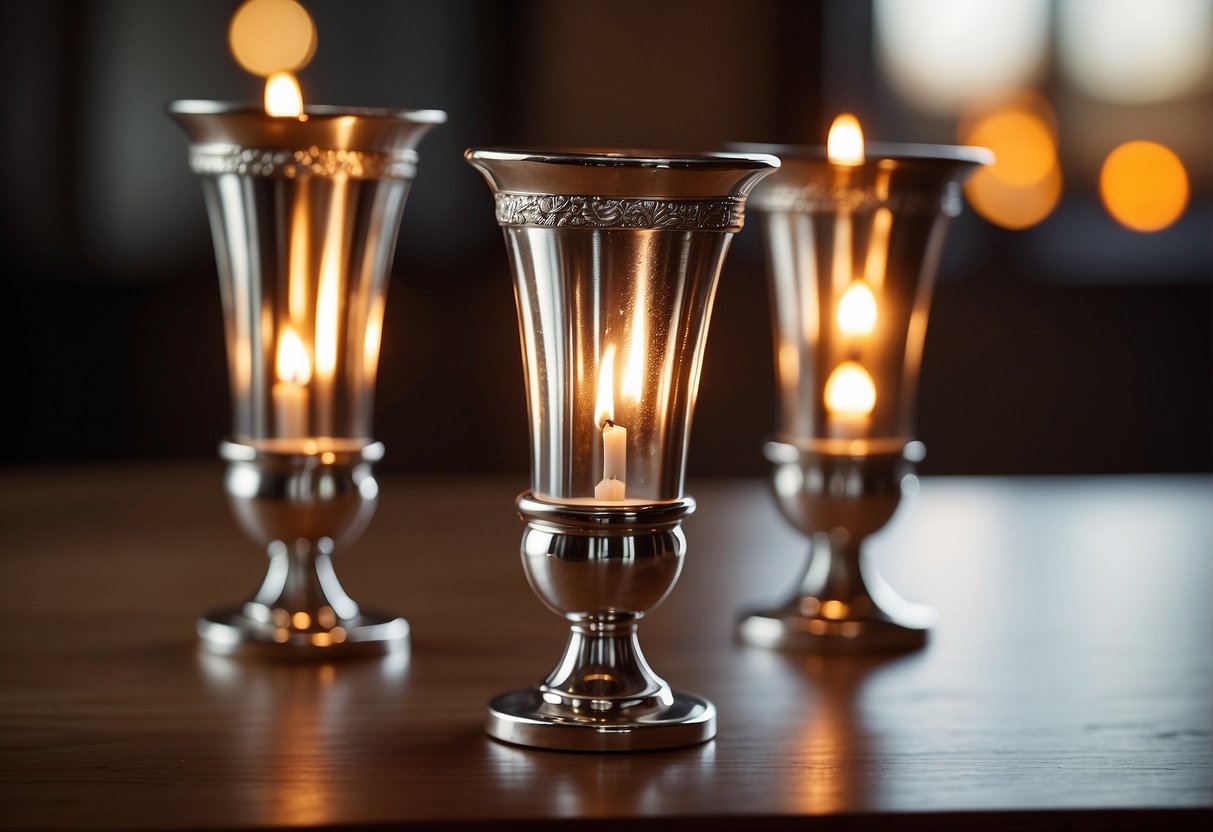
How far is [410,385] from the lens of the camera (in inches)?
129

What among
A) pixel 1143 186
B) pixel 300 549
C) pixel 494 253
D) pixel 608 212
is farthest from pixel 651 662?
pixel 1143 186

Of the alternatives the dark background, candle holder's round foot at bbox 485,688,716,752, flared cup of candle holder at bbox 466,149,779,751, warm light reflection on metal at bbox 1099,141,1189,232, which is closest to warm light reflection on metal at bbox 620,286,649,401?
flared cup of candle holder at bbox 466,149,779,751

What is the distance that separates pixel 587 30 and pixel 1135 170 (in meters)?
1.24

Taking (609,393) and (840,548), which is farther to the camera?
(840,548)

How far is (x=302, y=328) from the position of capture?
110 cm

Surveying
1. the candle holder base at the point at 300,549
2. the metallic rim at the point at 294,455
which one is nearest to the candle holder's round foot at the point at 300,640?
the candle holder base at the point at 300,549

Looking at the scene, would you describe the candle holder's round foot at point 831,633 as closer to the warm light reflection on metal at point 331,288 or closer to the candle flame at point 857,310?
the candle flame at point 857,310

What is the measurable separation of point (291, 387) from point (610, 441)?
34 centimetres

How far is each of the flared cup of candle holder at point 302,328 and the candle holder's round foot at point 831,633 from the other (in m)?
0.24

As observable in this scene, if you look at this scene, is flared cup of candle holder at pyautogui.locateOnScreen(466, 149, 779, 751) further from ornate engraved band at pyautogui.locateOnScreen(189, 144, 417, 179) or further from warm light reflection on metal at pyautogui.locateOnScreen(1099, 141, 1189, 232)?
warm light reflection on metal at pyautogui.locateOnScreen(1099, 141, 1189, 232)

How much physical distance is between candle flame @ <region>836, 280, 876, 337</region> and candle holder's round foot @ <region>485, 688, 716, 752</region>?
1.28 ft

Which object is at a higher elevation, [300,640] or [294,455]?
[294,455]

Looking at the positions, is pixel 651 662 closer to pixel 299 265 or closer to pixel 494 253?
pixel 299 265

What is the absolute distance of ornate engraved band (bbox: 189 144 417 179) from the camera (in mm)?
1066
